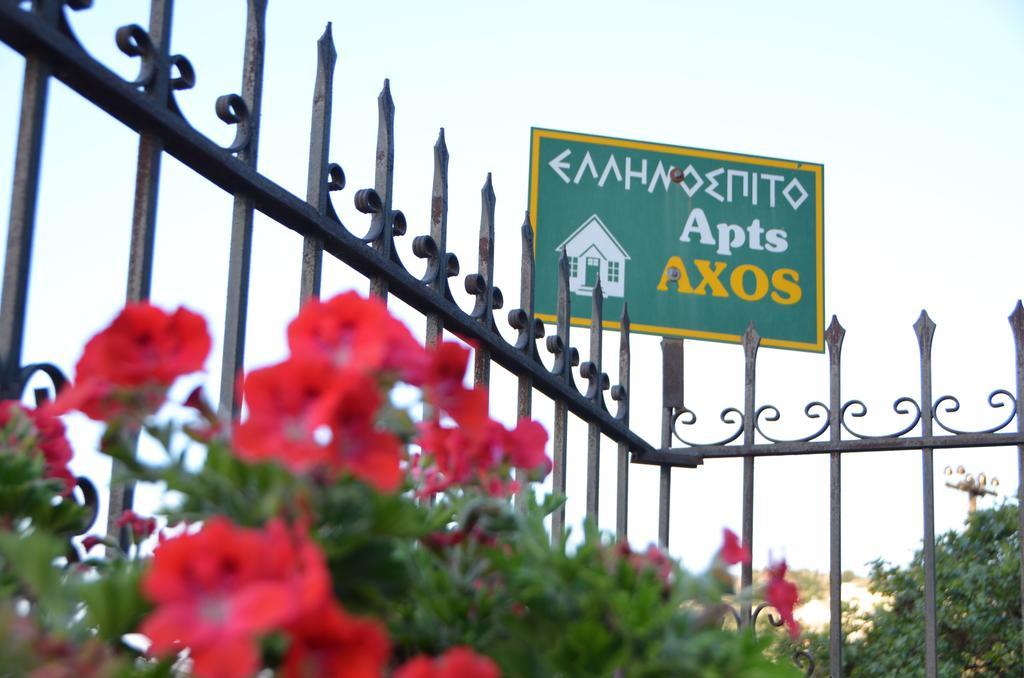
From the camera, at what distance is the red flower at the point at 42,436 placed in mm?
1135

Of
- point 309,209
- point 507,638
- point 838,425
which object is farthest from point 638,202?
point 507,638

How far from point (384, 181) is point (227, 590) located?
1.86 m

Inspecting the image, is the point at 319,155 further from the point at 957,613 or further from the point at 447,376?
the point at 957,613

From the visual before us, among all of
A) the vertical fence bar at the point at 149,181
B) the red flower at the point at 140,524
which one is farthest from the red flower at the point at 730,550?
the vertical fence bar at the point at 149,181

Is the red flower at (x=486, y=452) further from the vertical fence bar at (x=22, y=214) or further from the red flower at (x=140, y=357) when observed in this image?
the vertical fence bar at (x=22, y=214)

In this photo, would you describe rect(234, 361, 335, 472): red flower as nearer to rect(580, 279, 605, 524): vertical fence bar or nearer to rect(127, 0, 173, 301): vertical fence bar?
rect(127, 0, 173, 301): vertical fence bar

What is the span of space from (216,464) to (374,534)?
12 centimetres

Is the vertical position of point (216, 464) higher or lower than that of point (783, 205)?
lower

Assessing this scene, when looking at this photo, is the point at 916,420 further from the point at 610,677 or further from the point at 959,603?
the point at 959,603

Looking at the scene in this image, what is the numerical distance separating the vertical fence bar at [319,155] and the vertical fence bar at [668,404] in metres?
2.15

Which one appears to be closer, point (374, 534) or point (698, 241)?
point (374, 534)

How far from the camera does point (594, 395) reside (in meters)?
3.60

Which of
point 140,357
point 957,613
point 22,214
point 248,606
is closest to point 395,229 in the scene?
point 22,214

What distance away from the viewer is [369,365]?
78 cm
